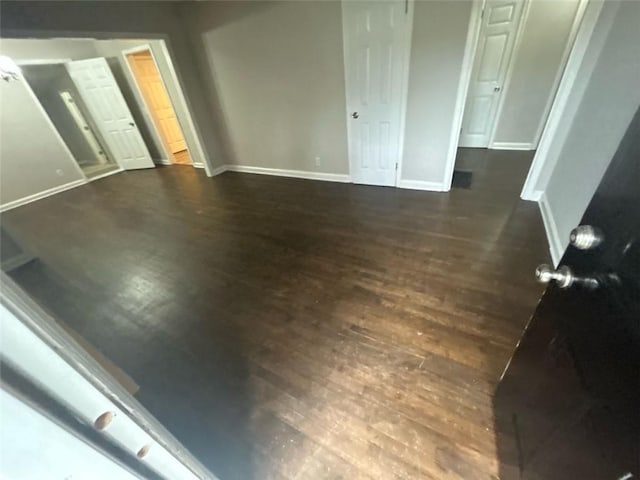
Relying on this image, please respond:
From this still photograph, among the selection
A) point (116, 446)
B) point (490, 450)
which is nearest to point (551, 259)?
point (490, 450)

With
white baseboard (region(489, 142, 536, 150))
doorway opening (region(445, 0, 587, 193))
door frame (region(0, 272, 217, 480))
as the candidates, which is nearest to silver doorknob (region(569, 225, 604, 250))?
→ door frame (region(0, 272, 217, 480))

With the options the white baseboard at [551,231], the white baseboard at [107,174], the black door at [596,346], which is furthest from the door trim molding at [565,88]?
the white baseboard at [107,174]

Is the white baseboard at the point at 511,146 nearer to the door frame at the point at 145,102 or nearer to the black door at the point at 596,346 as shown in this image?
the black door at the point at 596,346

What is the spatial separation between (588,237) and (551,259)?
1992 millimetres

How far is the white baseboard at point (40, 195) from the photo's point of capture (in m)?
4.33

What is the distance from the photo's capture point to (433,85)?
9.46 ft

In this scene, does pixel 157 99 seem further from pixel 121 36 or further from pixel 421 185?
pixel 421 185

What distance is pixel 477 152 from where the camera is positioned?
15.0ft

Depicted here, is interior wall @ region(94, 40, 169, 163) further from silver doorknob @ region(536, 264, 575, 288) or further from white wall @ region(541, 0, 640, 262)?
silver doorknob @ region(536, 264, 575, 288)

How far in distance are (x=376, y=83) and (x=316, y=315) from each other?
265 centimetres

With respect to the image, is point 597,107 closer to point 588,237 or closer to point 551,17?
point 588,237

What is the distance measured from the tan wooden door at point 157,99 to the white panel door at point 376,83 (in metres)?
3.35

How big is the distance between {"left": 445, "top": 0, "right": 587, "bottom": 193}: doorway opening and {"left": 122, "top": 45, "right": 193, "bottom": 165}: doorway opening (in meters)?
4.95

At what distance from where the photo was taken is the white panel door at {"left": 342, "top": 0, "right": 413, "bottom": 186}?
276cm
